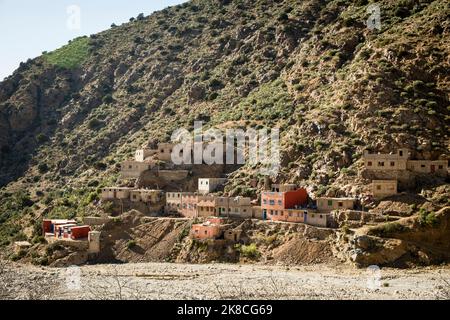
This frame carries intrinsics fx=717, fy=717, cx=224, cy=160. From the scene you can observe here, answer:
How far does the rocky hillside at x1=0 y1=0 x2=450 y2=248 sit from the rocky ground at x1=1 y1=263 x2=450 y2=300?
1076 cm

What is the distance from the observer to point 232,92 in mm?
90812

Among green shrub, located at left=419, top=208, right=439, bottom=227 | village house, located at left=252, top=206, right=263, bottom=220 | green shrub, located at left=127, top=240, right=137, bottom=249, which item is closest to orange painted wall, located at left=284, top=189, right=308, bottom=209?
village house, located at left=252, top=206, right=263, bottom=220

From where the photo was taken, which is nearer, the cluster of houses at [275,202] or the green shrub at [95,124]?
the cluster of houses at [275,202]

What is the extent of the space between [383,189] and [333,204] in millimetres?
4326

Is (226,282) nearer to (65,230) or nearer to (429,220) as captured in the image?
(429,220)

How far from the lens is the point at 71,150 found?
97375 millimetres

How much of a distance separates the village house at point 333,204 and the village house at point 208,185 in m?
12.0

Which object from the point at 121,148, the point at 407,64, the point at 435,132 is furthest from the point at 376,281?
the point at 121,148

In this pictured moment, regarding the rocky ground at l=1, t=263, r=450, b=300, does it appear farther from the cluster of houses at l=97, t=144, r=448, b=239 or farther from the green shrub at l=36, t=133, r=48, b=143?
the green shrub at l=36, t=133, r=48, b=143

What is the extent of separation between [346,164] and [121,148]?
35916 millimetres

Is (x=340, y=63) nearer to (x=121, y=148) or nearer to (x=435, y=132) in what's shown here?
(x=435, y=132)

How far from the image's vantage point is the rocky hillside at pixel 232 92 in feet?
223

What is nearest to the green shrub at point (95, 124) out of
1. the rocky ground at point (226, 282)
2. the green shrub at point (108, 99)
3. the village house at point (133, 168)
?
the green shrub at point (108, 99)

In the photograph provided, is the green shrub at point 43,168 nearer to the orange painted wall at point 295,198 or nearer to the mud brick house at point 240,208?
the mud brick house at point 240,208
